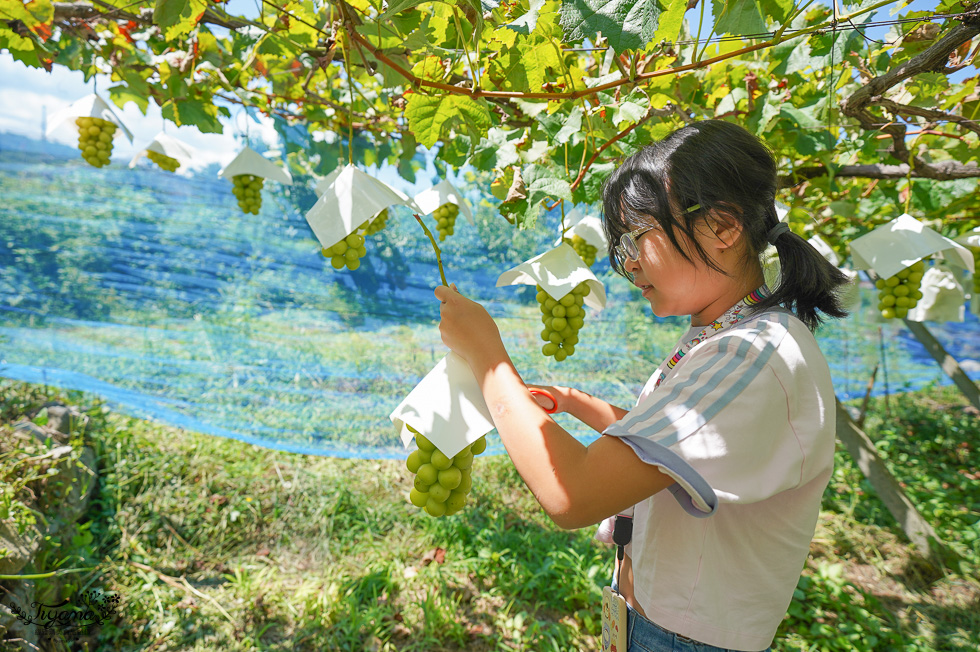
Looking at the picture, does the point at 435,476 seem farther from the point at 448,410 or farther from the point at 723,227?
the point at 723,227

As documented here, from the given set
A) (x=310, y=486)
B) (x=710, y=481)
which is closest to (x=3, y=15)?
(x=710, y=481)

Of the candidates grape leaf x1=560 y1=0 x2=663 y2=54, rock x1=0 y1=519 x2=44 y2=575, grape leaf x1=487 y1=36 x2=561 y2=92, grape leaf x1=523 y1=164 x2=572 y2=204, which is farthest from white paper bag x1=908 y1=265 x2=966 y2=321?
rock x1=0 y1=519 x2=44 y2=575

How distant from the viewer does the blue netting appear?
2768 millimetres

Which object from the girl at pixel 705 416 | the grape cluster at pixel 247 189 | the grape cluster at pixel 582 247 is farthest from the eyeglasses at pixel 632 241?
the grape cluster at pixel 247 189

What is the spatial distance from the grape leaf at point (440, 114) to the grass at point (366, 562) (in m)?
1.89

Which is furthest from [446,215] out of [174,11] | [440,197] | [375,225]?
[174,11]

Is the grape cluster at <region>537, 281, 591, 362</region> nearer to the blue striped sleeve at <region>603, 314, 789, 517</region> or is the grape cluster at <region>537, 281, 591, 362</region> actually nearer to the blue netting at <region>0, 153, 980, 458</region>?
the blue striped sleeve at <region>603, 314, 789, 517</region>

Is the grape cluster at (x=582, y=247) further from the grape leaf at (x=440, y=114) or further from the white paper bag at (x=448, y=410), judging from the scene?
the white paper bag at (x=448, y=410)

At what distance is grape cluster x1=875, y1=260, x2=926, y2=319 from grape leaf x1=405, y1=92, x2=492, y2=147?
1.22 m

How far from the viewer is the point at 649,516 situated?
30.2 inches

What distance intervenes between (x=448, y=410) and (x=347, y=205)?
0.36 meters

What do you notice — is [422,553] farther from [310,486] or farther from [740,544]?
[740,544]

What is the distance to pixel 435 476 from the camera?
2.23 feet

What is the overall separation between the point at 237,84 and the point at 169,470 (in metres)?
2.13
